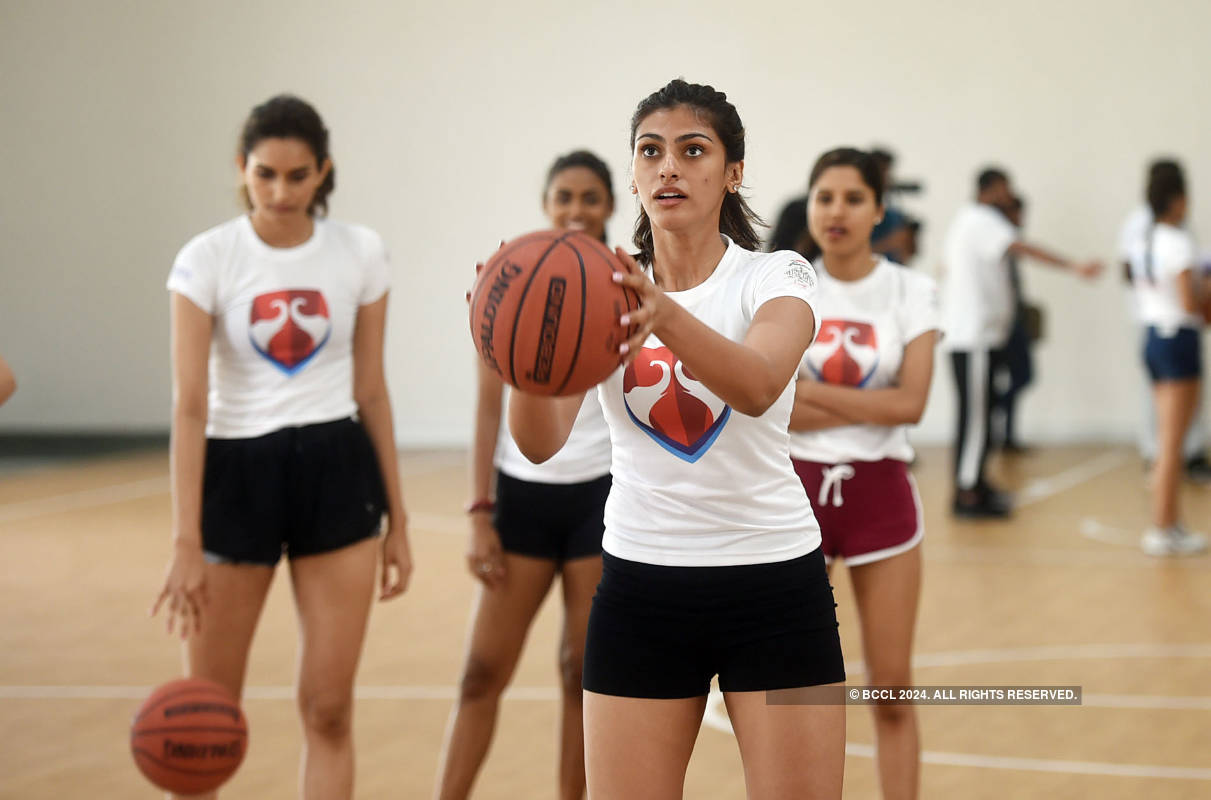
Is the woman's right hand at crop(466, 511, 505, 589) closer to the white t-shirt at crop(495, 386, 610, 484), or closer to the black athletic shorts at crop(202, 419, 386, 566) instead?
the white t-shirt at crop(495, 386, 610, 484)

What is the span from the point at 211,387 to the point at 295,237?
15.7 inches

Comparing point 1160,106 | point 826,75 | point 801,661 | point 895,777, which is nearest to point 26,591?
point 895,777

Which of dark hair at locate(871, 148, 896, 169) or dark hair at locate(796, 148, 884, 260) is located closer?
dark hair at locate(796, 148, 884, 260)

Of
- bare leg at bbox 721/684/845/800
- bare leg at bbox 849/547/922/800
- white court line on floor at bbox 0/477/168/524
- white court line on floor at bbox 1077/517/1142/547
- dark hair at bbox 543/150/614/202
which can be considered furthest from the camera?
white court line on floor at bbox 0/477/168/524

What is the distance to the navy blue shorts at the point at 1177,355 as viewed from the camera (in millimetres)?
6078

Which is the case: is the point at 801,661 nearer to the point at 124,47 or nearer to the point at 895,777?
the point at 895,777

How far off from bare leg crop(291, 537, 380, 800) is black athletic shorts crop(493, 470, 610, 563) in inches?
15.9

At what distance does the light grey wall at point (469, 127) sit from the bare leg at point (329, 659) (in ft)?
25.9

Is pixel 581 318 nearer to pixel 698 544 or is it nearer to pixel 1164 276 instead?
pixel 698 544

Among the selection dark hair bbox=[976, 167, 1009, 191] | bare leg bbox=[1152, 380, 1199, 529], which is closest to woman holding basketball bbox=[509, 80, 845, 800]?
bare leg bbox=[1152, 380, 1199, 529]

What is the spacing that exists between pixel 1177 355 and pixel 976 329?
4.40ft

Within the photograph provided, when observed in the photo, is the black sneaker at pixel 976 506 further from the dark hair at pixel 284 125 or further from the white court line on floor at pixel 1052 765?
the dark hair at pixel 284 125

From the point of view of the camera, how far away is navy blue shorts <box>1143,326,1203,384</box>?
19.9 feet

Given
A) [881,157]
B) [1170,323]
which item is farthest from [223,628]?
[1170,323]
